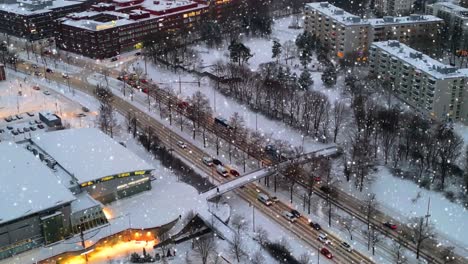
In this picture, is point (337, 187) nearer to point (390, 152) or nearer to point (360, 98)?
point (390, 152)

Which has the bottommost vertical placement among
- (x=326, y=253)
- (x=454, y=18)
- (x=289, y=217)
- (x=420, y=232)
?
(x=326, y=253)

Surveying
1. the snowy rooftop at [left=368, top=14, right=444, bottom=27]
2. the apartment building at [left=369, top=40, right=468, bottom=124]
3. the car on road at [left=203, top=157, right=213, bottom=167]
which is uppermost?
the snowy rooftop at [left=368, top=14, right=444, bottom=27]

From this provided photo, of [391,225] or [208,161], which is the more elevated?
[208,161]

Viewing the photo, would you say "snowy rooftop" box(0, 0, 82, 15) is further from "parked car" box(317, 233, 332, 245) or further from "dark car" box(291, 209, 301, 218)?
"parked car" box(317, 233, 332, 245)

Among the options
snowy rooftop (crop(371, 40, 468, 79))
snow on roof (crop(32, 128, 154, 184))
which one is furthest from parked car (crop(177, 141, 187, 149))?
snowy rooftop (crop(371, 40, 468, 79))

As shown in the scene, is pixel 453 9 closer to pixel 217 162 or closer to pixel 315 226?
pixel 217 162

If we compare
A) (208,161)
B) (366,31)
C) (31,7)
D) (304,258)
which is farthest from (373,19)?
(31,7)

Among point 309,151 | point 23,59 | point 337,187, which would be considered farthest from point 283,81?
point 23,59
